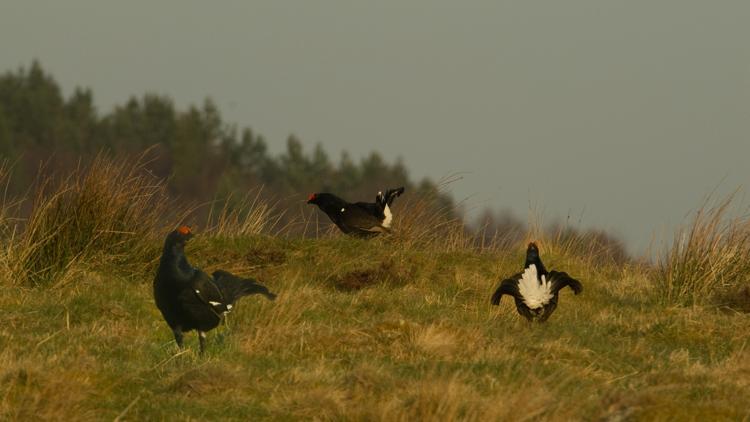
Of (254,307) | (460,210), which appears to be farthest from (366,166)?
(254,307)

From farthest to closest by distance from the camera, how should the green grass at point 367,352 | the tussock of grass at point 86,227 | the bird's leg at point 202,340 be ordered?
the tussock of grass at point 86,227, the bird's leg at point 202,340, the green grass at point 367,352

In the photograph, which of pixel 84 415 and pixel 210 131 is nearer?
pixel 84 415

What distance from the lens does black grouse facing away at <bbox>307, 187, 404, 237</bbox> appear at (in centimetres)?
1546

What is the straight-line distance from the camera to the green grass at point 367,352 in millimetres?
7266

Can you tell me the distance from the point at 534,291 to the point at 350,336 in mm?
2317

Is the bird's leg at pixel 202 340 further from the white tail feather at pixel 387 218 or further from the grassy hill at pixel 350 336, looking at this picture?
the white tail feather at pixel 387 218

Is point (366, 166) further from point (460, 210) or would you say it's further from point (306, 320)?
point (306, 320)

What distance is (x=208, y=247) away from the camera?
48.2 ft

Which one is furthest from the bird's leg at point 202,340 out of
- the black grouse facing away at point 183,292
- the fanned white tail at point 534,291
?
the fanned white tail at point 534,291

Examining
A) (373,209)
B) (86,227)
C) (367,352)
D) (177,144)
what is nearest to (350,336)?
(367,352)

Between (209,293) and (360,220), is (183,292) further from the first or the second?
(360,220)

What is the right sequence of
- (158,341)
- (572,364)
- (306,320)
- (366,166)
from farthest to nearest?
1. (366,166)
2. (306,320)
3. (158,341)
4. (572,364)

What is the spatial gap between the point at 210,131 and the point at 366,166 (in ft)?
47.1

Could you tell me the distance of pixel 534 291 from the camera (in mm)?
11211
